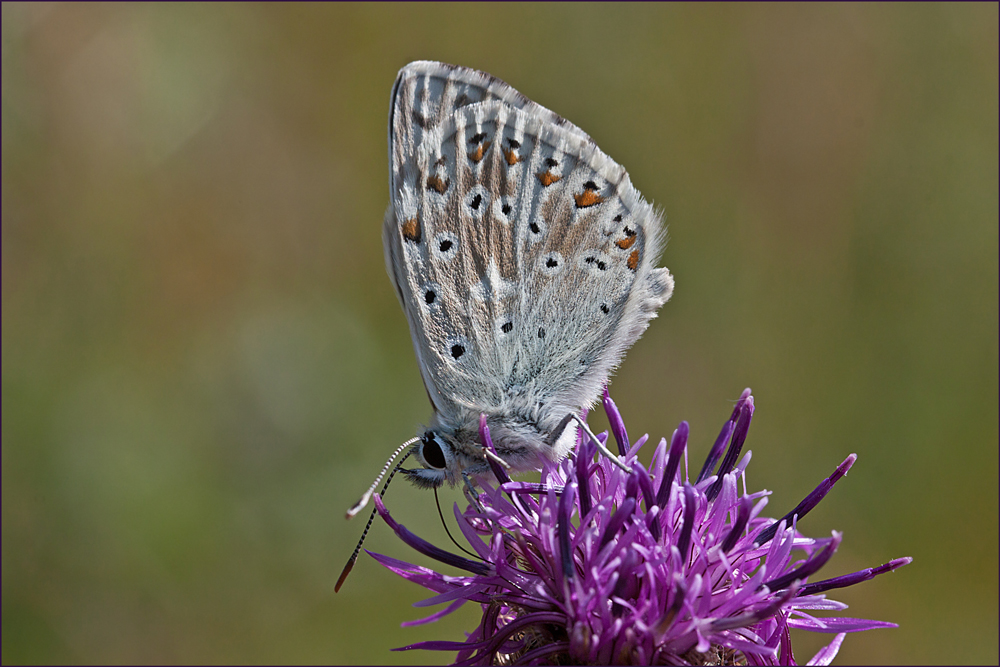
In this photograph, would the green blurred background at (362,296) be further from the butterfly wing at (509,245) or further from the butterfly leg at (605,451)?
the butterfly leg at (605,451)

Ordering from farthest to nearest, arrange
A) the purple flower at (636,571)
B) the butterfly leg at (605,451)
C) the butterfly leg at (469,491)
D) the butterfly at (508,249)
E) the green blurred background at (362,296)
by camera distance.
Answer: the green blurred background at (362,296) < the butterfly at (508,249) < the butterfly leg at (469,491) < the butterfly leg at (605,451) < the purple flower at (636,571)

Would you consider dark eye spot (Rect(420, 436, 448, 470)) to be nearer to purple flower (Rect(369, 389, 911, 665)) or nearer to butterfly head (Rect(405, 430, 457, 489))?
butterfly head (Rect(405, 430, 457, 489))

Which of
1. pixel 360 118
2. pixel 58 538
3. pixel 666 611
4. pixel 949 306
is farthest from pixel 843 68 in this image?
pixel 58 538

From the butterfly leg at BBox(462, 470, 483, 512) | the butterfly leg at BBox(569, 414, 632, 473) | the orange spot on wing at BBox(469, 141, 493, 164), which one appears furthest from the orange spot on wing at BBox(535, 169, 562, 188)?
the butterfly leg at BBox(462, 470, 483, 512)

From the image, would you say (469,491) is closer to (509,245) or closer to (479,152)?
(509,245)

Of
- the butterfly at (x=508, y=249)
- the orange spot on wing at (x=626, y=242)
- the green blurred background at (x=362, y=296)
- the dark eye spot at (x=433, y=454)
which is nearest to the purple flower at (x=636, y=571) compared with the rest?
the dark eye spot at (x=433, y=454)

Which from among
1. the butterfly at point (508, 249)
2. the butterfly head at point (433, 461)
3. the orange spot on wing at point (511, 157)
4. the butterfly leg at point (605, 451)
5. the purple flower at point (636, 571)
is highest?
the orange spot on wing at point (511, 157)

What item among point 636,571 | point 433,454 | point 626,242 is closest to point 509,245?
point 626,242
